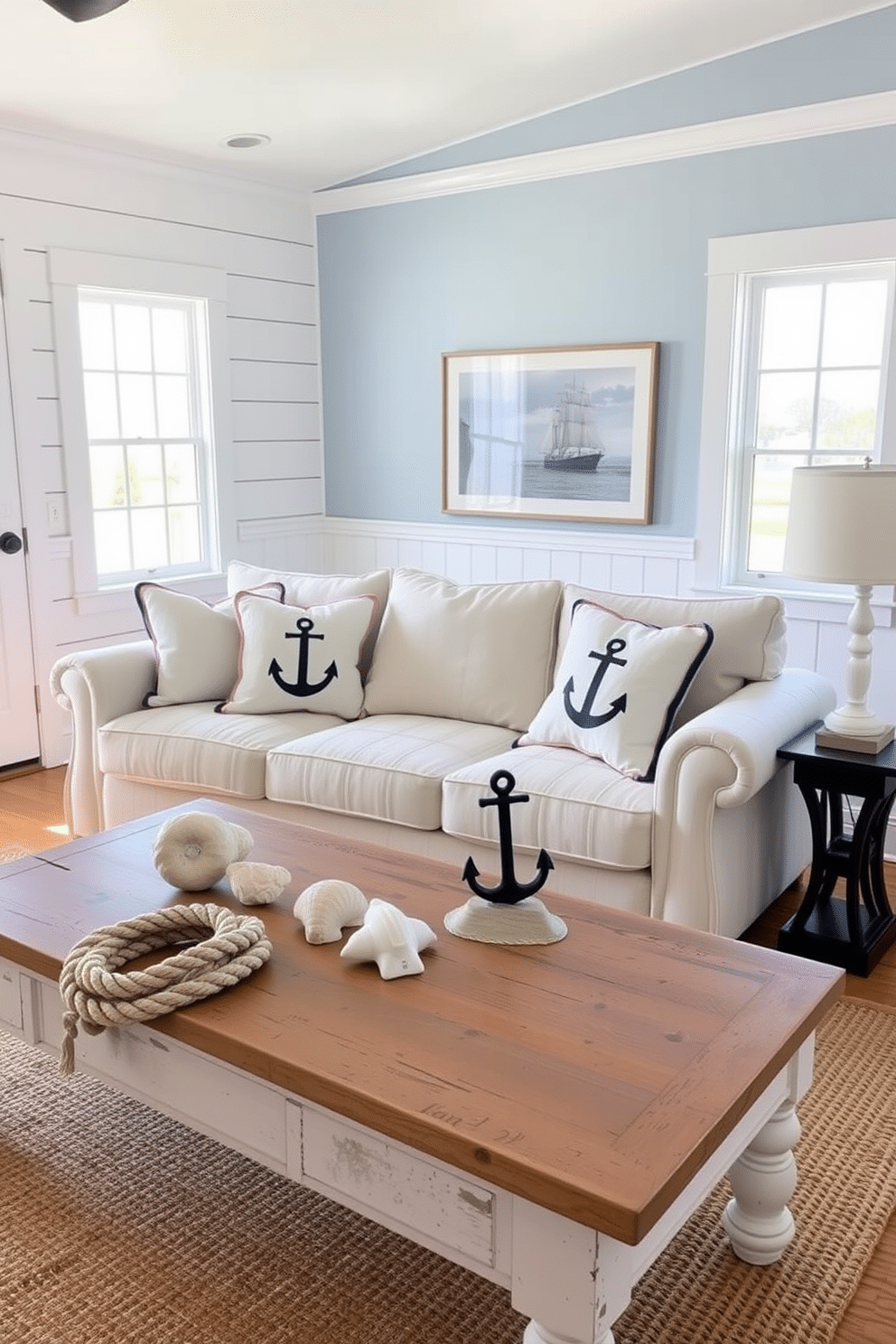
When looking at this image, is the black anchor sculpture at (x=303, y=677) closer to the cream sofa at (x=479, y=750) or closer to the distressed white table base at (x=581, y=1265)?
the cream sofa at (x=479, y=750)

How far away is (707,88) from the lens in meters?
4.07

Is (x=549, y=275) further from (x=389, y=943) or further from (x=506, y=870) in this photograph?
(x=389, y=943)

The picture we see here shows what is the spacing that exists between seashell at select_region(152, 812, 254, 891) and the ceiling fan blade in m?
1.57

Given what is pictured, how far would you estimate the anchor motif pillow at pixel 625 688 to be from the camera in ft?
9.68

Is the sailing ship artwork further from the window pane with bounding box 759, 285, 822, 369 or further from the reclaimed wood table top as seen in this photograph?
the reclaimed wood table top

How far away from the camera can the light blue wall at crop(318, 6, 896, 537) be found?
3906mm

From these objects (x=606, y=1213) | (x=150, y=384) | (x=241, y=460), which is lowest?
(x=606, y=1213)

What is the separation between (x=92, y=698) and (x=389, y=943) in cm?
208

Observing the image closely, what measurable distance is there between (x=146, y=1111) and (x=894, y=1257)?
1.44 m

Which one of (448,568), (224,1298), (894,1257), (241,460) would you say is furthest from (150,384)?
(894,1257)

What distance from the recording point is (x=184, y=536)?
516 centimetres

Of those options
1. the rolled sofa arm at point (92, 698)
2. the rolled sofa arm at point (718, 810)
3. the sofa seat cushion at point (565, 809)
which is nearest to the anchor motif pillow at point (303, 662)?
the rolled sofa arm at point (92, 698)

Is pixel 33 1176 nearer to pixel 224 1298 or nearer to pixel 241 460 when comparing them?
pixel 224 1298

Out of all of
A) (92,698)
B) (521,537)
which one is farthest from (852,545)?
(92,698)
